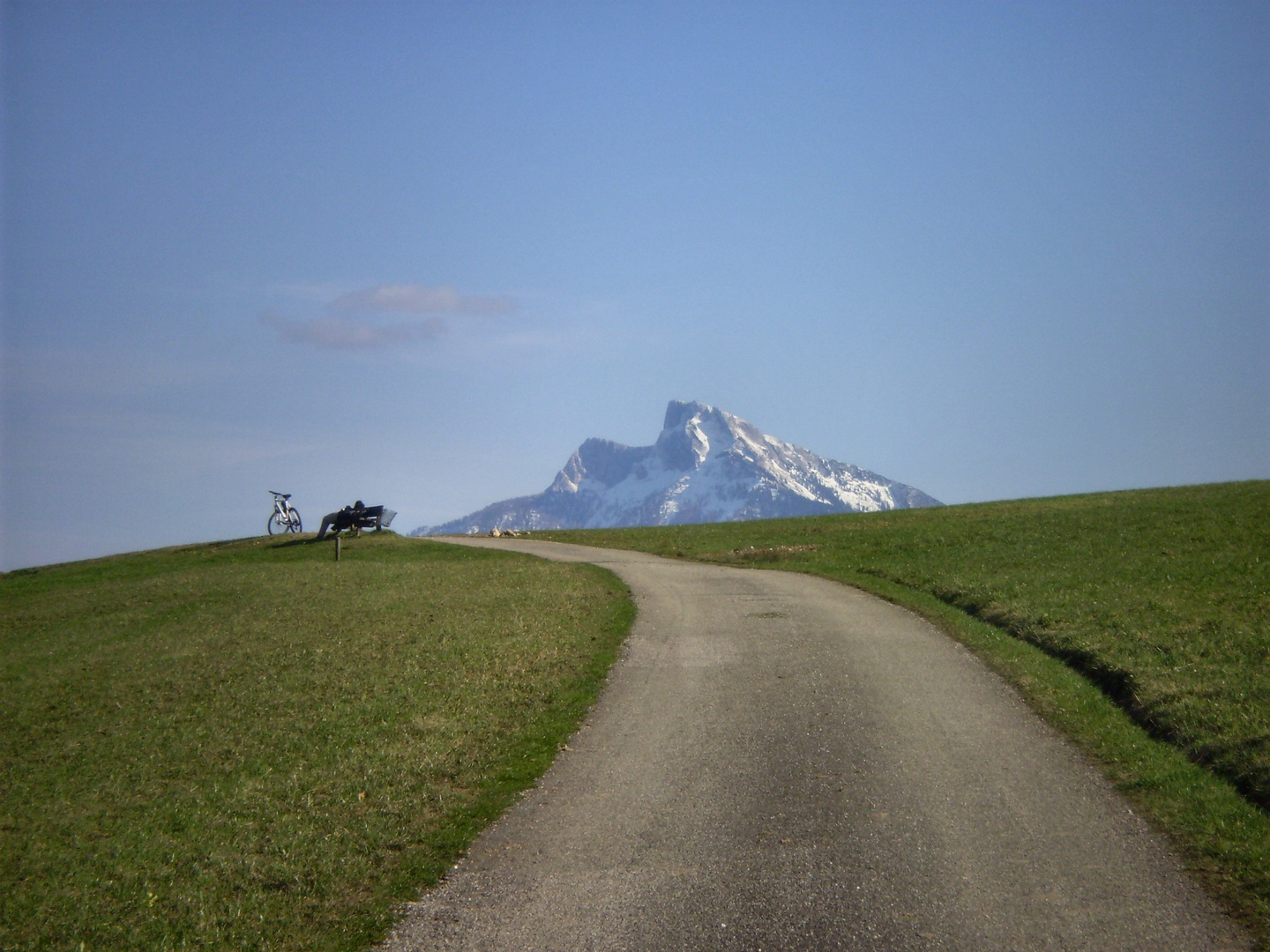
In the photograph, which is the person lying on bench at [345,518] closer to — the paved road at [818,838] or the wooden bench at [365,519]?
the wooden bench at [365,519]

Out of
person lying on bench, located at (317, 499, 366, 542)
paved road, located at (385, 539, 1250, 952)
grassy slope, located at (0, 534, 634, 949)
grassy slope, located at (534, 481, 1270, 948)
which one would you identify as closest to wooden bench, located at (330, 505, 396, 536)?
person lying on bench, located at (317, 499, 366, 542)

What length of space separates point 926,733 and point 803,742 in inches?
75.6

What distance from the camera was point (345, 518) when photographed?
143ft

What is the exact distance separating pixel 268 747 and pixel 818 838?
819 cm

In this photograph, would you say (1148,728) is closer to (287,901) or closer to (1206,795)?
(1206,795)

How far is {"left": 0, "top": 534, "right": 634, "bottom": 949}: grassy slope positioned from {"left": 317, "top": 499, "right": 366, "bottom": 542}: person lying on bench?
15.3 metres

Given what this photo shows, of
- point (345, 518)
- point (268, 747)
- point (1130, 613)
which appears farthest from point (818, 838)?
point (345, 518)

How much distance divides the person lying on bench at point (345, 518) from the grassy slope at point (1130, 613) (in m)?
11.0

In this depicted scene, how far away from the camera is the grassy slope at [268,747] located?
29.1 ft

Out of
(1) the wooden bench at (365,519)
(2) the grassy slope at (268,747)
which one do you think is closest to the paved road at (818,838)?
(2) the grassy slope at (268,747)

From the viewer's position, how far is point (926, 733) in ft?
44.1

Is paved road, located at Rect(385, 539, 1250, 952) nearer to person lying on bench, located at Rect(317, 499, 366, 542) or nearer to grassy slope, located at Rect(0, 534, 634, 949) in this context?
grassy slope, located at Rect(0, 534, 634, 949)

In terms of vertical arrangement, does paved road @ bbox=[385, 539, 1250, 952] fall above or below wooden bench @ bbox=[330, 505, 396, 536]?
below

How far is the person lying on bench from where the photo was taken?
43.4 m
